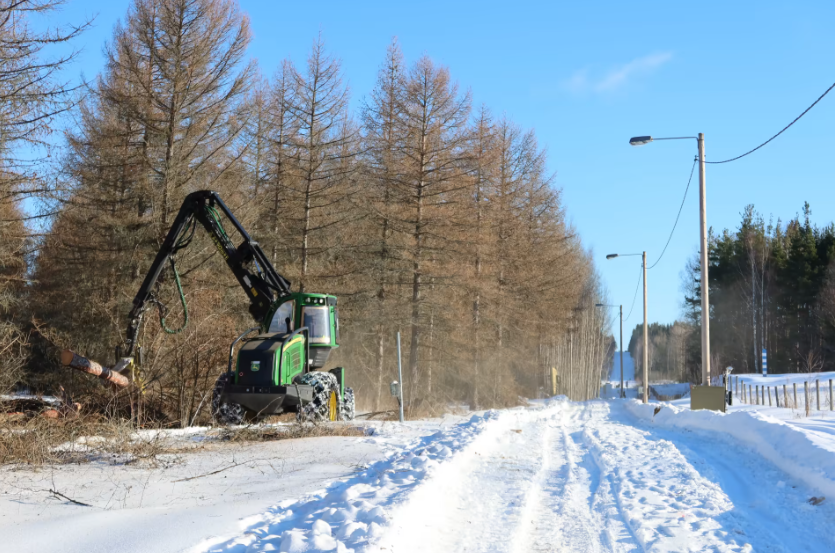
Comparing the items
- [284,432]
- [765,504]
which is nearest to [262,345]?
[284,432]

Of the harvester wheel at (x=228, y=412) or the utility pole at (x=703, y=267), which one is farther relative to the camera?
the utility pole at (x=703, y=267)

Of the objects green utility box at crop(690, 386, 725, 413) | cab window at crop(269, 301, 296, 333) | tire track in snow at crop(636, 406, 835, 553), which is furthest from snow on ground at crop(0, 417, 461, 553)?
green utility box at crop(690, 386, 725, 413)

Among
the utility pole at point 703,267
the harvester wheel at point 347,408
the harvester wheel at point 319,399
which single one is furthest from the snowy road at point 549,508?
the utility pole at point 703,267

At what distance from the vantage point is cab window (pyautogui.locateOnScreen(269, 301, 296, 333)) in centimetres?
1645

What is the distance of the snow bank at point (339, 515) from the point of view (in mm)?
5363

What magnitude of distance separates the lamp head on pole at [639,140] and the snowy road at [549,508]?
10.2 metres

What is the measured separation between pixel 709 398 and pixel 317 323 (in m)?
10.7

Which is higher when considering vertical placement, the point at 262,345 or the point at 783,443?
the point at 262,345

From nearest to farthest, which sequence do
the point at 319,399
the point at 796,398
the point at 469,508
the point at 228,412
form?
the point at 469,508
the point at 228,412
the point at 319,399
the point at 796,398

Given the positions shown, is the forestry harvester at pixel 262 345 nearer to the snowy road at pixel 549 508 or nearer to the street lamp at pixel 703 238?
the snowy road at pixel 549 508

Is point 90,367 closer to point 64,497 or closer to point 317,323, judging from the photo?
point 317,323

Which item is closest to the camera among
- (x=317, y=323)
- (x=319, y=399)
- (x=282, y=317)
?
(x=319, y=399)

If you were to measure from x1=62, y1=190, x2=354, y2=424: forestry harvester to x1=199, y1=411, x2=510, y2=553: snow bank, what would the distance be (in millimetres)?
5184

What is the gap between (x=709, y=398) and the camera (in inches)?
751
